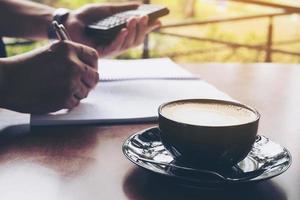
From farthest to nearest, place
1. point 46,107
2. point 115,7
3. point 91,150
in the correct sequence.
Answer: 1. point 115,7
2. point 46,107
3. point 91,150

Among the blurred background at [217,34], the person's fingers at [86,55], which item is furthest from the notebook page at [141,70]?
the blurred background at [217,34]

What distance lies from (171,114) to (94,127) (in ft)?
0.55

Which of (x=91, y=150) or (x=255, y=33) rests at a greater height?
(x=91, y=150)

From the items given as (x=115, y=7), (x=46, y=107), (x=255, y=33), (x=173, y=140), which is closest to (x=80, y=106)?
(x=46, y=107)

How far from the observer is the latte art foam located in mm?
515

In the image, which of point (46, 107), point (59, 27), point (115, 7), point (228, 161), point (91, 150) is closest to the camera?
point (228, 161)

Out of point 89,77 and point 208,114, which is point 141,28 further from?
point 208,114

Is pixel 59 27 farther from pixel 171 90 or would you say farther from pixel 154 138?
pixel 154 138

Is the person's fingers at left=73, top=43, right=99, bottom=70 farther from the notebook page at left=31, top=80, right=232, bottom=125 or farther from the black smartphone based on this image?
the black smartphone

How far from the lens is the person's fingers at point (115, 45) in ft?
3.13

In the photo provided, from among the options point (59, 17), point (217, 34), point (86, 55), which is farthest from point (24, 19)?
point (217, 34)

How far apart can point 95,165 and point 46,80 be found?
0.21m

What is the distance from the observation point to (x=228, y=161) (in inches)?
19.0

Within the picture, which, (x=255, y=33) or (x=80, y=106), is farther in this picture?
(x=255, y=33)
